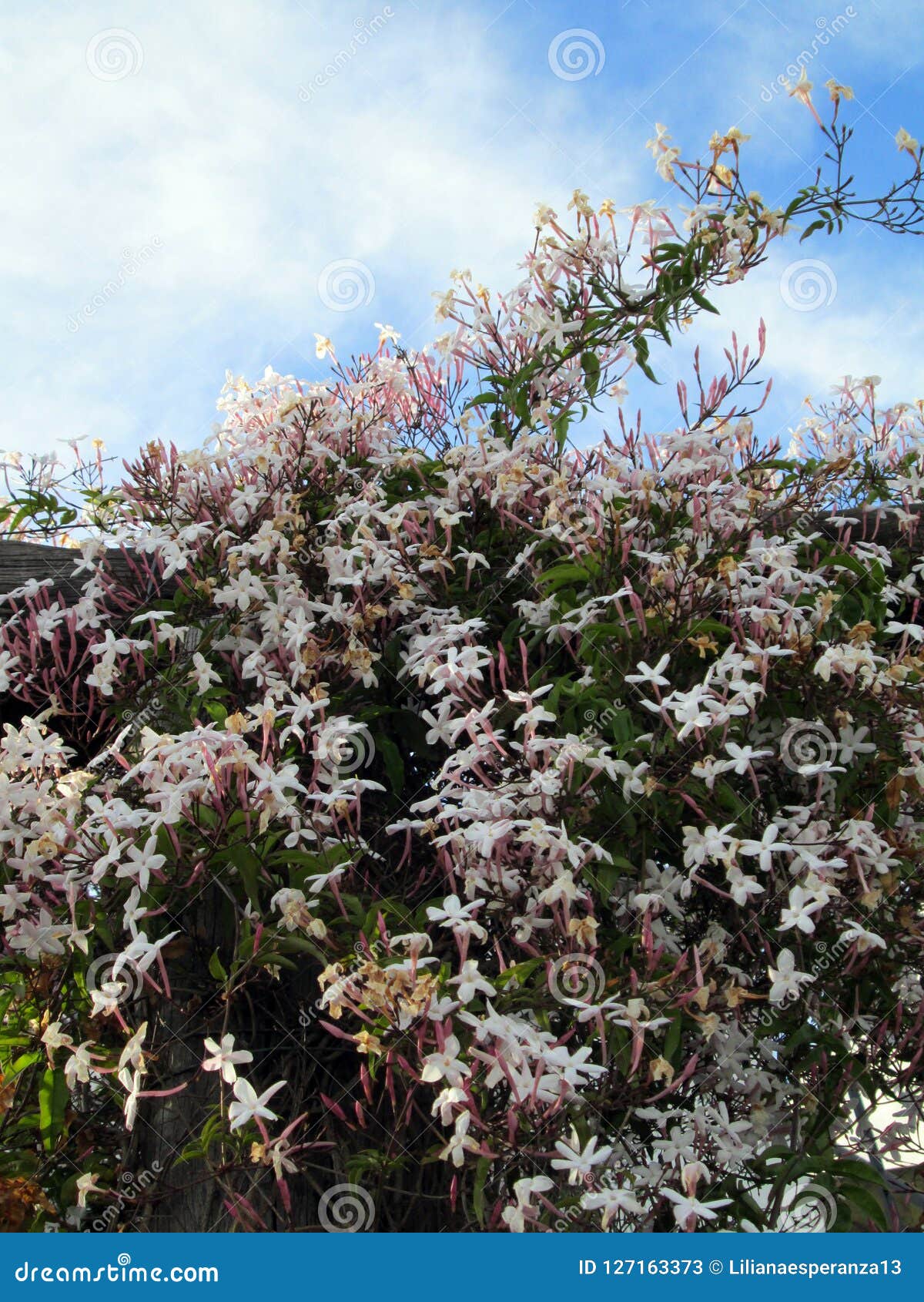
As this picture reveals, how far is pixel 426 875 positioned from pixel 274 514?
3.49ft

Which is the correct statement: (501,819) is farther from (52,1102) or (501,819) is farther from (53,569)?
(53,569)

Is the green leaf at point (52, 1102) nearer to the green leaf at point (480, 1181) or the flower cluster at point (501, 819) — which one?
the flower cluster at point (501, 819)

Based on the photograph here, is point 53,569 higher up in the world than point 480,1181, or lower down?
higher up

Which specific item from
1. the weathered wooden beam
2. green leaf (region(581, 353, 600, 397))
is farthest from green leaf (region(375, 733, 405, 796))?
green leaf (region(581, 353, 600, 397))

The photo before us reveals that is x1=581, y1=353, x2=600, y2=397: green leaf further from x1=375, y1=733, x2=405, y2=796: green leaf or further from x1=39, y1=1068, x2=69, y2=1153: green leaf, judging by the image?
x1=39, y1=1068, x2=69, y2=1153: green leaf

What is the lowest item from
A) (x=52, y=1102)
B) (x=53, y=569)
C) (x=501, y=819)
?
(x=52, y=1102)

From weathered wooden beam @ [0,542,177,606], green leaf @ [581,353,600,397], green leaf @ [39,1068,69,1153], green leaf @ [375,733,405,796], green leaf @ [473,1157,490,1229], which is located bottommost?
green leaf @ [473,1157,490,1229]

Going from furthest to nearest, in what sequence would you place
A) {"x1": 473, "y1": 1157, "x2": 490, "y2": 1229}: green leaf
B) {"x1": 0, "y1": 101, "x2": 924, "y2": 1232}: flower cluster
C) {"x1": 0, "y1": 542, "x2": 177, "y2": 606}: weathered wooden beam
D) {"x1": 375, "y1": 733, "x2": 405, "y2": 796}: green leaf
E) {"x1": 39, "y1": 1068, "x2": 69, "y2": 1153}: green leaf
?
{"x1": 0, "y1": 542, "x2": 177, "y2": 606}: weathered wooden beam → {"x1": 375, "y1": 733, "x2": 405, "y2": 796}: green leaf → {"x1": 39, "y1": 1068, "x2": 69, "y2": 1153}: green leaf → {"x1": 0, "y1": 101, "x2": 924, "y2": 1232}: flower cluster → {"x1": 473, "y1": 1157, "x2": 490, "y2": 1229}: green leaf

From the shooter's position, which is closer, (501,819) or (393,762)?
(501,819)

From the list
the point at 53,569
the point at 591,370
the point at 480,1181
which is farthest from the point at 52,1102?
the point at 591,370

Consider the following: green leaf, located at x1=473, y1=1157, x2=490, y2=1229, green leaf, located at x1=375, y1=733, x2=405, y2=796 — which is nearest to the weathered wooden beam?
green leaf, located at x1=375, y1=733, x2=405, y2=796

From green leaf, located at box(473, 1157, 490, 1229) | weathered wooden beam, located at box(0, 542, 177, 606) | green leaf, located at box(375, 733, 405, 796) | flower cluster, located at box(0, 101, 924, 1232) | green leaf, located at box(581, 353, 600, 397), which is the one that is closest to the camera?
green leaf, located at box(473, 1157, 490, 1229)

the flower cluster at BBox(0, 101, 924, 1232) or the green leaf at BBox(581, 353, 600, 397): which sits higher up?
the green leaf at BBox(581, 353, 600, 397)

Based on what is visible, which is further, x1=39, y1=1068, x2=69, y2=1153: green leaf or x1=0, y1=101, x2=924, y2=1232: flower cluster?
x1=39, y1=1068, x2=69, y2=1153: green leaf
